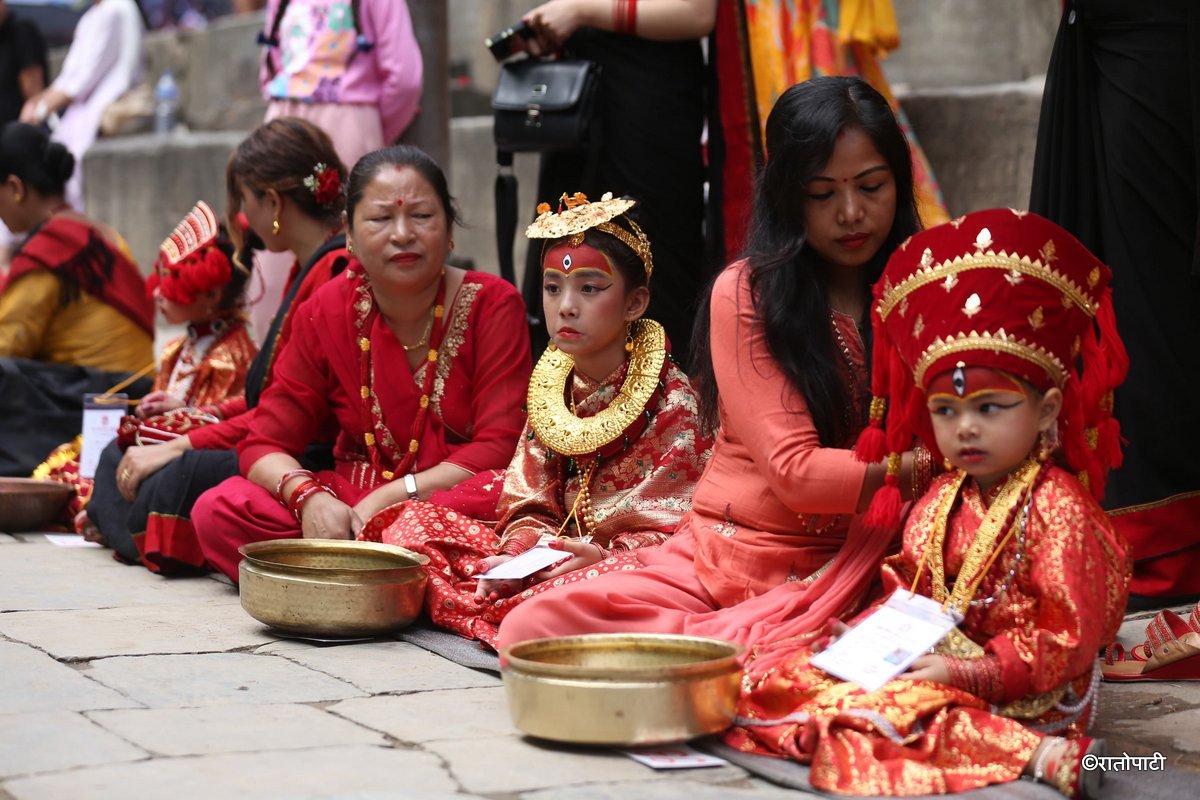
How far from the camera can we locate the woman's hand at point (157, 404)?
18.2 ft

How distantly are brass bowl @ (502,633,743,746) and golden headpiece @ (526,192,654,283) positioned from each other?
1319 mm

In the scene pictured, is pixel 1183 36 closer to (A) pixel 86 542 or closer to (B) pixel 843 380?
(B) pixel 843 380

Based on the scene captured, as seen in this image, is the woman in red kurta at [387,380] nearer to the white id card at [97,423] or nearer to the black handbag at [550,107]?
the black handbag at [550,107]

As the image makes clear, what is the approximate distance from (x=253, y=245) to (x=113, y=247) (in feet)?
3.96

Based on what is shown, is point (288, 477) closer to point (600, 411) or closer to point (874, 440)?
point (600, 411)

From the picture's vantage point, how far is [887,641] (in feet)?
9.68

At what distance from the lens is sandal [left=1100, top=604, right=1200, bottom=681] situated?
11.6ft

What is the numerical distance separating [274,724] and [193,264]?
290 centimetres

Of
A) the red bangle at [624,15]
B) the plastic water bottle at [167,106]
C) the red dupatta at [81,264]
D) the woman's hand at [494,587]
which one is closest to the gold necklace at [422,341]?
the woman's hand at [494,587]

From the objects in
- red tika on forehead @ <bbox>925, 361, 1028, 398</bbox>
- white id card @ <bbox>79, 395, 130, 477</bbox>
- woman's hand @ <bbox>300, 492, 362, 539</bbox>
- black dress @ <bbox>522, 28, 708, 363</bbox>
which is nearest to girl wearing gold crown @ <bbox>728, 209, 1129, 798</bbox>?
red tika on forehead @ <bbox>925, 361, 1028, 398</bbox>

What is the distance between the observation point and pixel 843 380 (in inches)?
136

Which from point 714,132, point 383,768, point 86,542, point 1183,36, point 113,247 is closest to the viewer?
point 383,768

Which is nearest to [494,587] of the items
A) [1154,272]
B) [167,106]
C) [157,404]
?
[1154,272]

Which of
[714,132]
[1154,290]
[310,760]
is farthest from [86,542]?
[1154,290]
